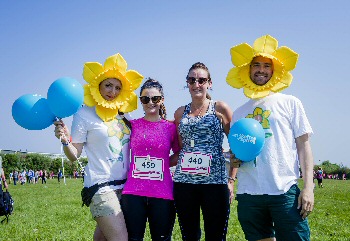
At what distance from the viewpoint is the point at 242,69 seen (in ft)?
11.0

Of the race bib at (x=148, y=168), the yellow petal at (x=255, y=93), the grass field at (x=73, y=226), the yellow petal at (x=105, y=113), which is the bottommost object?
the grass field at (x=73, y=226)

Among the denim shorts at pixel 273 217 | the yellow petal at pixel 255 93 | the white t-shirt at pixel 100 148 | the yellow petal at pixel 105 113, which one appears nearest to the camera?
the denim shorts at pixel 273 217

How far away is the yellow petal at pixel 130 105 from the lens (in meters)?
3.67

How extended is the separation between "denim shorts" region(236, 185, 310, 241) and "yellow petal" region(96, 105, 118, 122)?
1.46m

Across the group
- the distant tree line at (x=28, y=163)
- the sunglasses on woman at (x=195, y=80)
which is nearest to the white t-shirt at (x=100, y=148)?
the sunglasses on woman at (x=195, y=80)

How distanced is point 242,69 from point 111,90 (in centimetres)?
133

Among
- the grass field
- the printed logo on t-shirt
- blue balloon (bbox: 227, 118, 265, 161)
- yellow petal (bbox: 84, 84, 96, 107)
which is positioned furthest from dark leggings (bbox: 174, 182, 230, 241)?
the grass field

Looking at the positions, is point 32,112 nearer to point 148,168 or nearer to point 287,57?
point 148,168

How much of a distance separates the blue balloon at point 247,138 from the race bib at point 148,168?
800 mm

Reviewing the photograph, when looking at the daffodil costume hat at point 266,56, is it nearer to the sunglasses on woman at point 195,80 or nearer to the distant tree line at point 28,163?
the sunglasses on woman at point 195,80

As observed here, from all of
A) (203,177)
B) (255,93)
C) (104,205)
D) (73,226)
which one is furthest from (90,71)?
(73,226)

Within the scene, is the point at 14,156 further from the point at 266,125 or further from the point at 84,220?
the point at 266,125

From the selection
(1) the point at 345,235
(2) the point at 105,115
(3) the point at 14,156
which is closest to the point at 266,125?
(2) the point at 105,115

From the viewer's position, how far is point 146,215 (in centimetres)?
334
